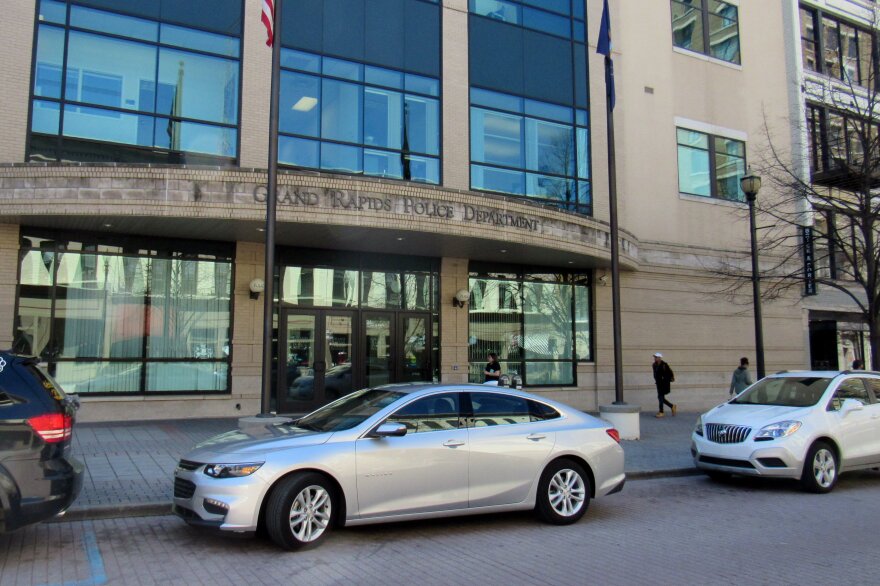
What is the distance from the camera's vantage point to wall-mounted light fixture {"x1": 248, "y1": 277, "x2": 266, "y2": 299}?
49.4 ft

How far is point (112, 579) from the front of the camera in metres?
5.40

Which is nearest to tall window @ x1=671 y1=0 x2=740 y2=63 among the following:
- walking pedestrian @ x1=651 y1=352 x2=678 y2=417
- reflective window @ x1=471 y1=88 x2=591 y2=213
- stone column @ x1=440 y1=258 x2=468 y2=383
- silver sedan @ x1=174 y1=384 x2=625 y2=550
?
reflective window @ x1=471 y1=88 x2=591 y2=213

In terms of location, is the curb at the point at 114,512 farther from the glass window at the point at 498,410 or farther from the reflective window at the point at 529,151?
the reflective window at the point at 529,151

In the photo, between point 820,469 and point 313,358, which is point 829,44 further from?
point 313,358

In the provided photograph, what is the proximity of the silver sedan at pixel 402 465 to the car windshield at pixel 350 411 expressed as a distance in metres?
0.02

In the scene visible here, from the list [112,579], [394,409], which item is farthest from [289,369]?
[112,579]

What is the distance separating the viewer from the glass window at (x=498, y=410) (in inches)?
291


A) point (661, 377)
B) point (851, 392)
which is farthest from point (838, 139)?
point (851, 392)

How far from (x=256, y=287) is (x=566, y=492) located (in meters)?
9.60

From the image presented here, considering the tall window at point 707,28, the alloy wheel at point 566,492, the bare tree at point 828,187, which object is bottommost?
the alloy wheel at point 566,492

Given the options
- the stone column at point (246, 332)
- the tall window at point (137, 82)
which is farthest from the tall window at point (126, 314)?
the tall window at point (137, 82)

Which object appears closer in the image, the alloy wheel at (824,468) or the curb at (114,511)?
the curb at (114,511)

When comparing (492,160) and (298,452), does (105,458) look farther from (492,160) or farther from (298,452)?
(492,160)

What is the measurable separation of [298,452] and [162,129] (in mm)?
10435
